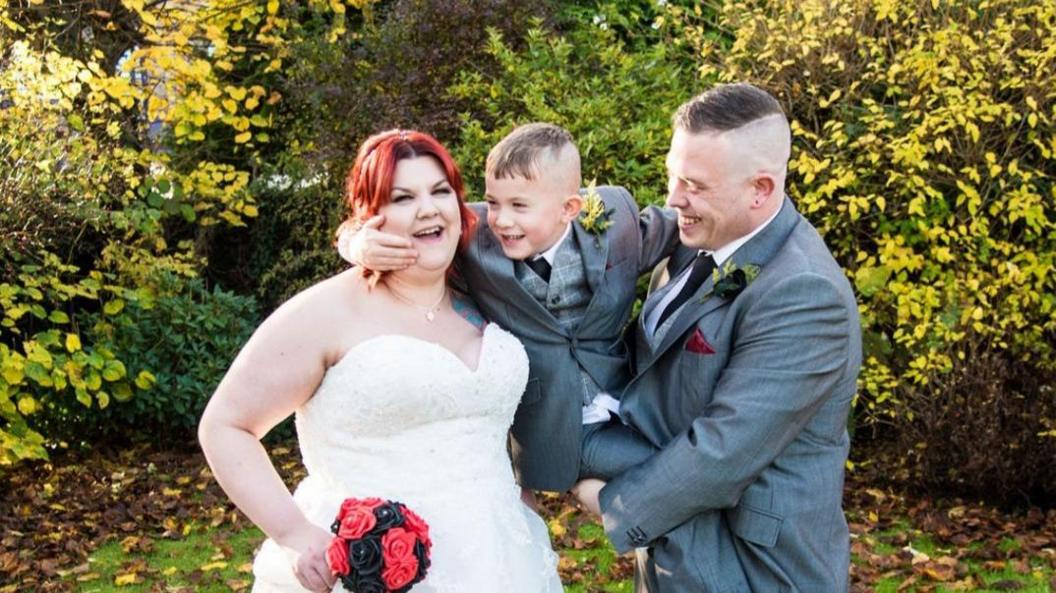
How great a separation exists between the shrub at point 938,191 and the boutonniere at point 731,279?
3.74 m

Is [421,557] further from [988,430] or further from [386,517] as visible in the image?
[988,430]

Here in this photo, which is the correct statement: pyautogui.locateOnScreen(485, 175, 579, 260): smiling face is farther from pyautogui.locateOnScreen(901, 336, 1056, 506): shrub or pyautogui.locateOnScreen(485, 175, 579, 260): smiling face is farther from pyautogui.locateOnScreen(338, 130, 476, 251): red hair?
pyautogui.locateOnScreen(901, 336, 1056, 506): shrub

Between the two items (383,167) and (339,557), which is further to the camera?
(383,167)

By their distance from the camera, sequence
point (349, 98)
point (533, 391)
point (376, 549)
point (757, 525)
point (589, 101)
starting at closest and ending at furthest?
point (376, 549) → point (757, 525) → point (533, 391) → point (589, 101) → point (349, 98)

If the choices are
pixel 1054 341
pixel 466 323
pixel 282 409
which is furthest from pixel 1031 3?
pixel 282 409

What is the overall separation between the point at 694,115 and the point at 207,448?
145 cm

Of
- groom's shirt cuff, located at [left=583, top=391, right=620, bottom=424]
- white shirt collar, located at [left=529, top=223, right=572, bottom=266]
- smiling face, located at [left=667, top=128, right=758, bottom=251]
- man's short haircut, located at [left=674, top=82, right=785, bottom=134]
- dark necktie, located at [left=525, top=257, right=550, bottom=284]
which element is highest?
man's short haircut, located at [left=674, top=82, right=785, bottom=134]

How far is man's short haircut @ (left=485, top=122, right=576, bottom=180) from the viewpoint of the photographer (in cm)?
318

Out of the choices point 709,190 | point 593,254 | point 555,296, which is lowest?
point 555,296

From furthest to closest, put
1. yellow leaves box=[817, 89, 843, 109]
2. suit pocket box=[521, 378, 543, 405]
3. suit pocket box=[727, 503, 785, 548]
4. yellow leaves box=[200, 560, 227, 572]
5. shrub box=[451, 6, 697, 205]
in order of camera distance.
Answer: yellow leaves box=[817, 89, 843, 109], shrub box=[451, 6, 697, 205], yellow leaves box=[200, 560, 227, 572], suit pocket box=[521, 378, 543, 405], suit pocket box=[727, 503, 785, 548]

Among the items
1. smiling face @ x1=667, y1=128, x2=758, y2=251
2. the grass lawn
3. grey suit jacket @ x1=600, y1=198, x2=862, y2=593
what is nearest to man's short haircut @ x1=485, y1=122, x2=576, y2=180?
smiling face @ x1=667, y1=128, x2=758, y2=251

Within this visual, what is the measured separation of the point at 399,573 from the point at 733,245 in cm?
118

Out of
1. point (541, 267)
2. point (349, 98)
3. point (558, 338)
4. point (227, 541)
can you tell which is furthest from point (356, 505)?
point (349, 98)

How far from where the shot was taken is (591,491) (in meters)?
3.12
